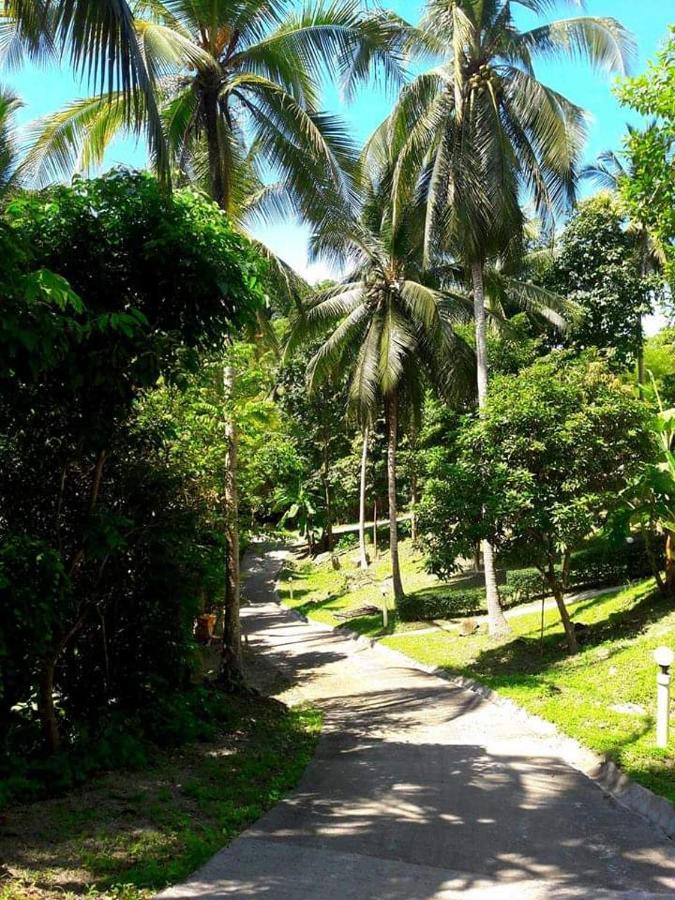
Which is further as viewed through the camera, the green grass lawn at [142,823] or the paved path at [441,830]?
the paved path at [441,830]

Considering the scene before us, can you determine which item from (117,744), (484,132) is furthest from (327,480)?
(117,744)

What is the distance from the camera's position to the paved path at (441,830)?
13.7 feet

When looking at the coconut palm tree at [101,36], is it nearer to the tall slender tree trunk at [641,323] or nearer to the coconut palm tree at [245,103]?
the coconut palm tree at [245,103]

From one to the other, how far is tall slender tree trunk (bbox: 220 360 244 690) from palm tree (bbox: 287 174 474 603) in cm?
783

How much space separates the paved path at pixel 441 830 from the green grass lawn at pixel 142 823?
21cm

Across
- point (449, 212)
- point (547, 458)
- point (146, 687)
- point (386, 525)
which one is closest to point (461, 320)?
point (449, 212)

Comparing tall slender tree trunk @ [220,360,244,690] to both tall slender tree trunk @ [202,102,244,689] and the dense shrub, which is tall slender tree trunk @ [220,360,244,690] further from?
the dense shrub

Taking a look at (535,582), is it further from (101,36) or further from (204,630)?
(101,36)

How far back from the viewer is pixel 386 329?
1931 cm

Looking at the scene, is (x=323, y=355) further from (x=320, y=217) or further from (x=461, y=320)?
(x=320, y=217)

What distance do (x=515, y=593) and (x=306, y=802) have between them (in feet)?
43.8

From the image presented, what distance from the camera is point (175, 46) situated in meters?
9.26

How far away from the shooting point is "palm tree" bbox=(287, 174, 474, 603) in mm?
18500

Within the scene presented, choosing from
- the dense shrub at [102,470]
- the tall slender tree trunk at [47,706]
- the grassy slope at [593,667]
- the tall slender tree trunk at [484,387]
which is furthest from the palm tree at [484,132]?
the tall slender tree trunk at [47,706]
